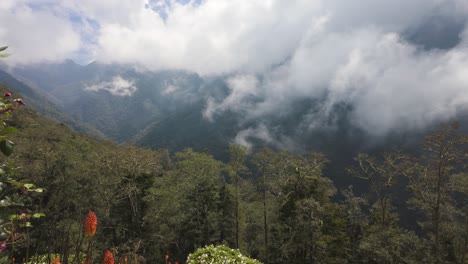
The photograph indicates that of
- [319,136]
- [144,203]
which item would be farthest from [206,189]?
[319,136]

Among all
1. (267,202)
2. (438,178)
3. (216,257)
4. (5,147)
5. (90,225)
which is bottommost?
(216,257)

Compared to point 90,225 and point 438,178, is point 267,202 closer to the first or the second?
point 438,178

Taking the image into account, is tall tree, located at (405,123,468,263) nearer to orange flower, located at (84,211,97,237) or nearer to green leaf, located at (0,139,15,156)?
orange flower, located at (84,211,97,237)

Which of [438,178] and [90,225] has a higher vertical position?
[438,178]

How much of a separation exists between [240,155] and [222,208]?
8.07 m

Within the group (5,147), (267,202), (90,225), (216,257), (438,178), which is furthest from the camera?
(267,202)

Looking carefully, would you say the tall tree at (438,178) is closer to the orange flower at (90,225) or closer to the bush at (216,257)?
the bush at (216,257)

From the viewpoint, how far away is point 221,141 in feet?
633

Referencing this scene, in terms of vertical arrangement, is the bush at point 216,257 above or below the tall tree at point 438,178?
below

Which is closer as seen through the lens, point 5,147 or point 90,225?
point 5,147

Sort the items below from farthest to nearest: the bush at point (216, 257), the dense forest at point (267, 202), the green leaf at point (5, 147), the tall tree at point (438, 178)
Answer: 1. the dense forest at point (267, 202)
2. the tall tree at point (438, 178)
3. the bush at point (216, 257)
4. the green leaf at point (5, 147)

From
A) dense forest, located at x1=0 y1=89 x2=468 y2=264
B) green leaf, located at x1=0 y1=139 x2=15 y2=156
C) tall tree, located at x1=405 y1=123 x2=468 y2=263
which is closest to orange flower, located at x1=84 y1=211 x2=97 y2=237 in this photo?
green leaf, located at x1=0 y1=139 x2=15 y2=156

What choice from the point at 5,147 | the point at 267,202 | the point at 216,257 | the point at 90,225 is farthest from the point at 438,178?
the point at 5,147

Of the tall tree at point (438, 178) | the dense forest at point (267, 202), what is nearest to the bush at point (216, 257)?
the dense forest at point (267, 202)
